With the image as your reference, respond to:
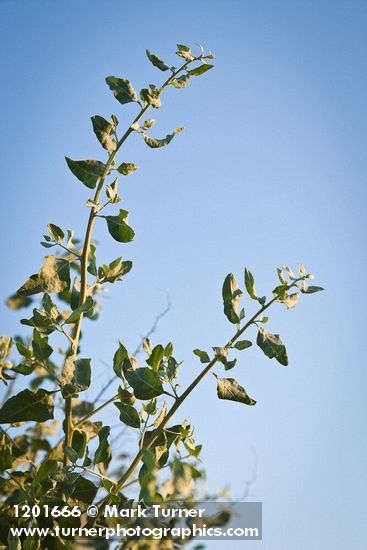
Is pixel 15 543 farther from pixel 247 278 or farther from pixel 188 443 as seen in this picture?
pixel 247 278

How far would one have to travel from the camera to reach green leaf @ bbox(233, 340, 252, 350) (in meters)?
1.21

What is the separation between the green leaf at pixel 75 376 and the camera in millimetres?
1170

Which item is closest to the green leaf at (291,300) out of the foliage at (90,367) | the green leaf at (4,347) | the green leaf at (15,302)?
the foliage at (90,367)

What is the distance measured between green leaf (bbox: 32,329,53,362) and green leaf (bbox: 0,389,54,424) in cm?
6

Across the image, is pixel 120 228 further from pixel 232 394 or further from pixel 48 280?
pixel 232 394

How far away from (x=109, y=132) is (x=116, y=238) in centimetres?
21

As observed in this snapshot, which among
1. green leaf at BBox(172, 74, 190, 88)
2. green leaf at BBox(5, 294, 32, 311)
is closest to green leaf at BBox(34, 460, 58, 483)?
green leaf at BBox(172, 74, 190, 88)

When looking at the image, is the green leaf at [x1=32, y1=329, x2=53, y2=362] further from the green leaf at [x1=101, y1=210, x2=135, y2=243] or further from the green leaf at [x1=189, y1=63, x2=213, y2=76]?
the green leaf at [x1=189, y1=63, x2=213, y2=76]

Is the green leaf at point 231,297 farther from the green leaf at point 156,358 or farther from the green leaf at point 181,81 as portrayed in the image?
the green leaf at point 181,81

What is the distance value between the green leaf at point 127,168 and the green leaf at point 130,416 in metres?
0.47

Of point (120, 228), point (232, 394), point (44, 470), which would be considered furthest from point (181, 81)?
point (44, 470)

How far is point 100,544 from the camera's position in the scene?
0.98 m

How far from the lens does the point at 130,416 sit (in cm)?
127

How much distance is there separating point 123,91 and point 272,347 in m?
0.63
